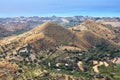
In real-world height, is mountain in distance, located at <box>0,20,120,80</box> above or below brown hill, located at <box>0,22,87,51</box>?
below

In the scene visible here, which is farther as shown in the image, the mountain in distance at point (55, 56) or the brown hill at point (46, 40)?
the brown hill at point (46, 40)

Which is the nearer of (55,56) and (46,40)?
(55,56)

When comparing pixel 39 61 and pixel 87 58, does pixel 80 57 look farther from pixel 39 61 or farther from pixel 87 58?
pixel 39 61

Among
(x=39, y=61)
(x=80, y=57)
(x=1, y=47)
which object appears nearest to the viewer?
(x=39, y=61)

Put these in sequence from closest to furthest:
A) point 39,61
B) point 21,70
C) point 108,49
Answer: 1. point 21,70
2. point 39,61
3. point 108,49

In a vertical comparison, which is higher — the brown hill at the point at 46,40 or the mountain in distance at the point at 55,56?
the brown hill at the point at 46,40

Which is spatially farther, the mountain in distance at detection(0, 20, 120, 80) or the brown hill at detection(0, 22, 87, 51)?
the brown hill at detection(0, 22, 87, 51)

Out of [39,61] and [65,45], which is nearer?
[39,61]

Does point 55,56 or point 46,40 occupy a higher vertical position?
point 46,40

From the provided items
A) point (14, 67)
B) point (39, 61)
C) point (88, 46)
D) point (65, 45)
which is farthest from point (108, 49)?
point (14, 67)
